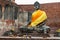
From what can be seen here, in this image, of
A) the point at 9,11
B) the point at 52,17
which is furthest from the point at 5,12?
the point at 52,17

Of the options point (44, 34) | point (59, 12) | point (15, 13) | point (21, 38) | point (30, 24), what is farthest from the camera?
point (59, 12)

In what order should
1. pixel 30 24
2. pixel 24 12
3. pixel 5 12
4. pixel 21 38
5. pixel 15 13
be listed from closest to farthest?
pixel 21 38, pixel 30 24, pixel 5 12, pixel 15 13, pixel 24 12

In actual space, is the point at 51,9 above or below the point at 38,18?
above

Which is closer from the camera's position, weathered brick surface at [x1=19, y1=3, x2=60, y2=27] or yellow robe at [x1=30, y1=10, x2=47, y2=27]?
yellow robe at [x1=30, y1=10, x2=47, y2=27]

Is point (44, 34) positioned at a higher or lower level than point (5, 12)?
lower

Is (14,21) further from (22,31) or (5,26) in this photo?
(22,31)

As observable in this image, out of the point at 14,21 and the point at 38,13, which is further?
the point at 14,21

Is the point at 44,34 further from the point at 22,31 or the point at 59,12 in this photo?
the point at 59,12

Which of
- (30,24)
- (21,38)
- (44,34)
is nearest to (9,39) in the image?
(21,38)

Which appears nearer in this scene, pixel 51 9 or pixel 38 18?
pixel 38 18

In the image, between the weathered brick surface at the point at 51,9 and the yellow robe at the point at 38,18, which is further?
the weathered brick surface at the point at 51,9

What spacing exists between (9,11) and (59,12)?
6.62 ft

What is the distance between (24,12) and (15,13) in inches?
23.4

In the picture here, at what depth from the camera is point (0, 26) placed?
5.22 m
